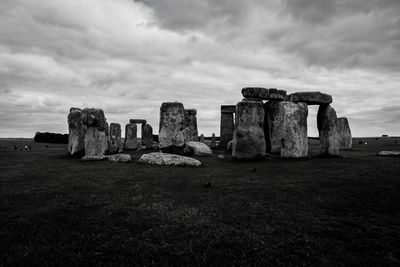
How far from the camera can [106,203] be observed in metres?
5.89

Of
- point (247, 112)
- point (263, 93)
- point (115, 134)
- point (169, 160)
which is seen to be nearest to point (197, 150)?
point (247, 112)

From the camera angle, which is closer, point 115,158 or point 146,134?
point 115,158

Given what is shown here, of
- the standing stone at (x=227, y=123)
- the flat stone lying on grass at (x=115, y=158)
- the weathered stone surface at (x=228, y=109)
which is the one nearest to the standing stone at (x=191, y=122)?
the standing stone at (x=227, y=123)

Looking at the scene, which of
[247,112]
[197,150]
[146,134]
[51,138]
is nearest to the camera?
[247,112]

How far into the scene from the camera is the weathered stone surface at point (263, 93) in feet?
55.4

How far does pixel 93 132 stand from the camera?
49.2 ft

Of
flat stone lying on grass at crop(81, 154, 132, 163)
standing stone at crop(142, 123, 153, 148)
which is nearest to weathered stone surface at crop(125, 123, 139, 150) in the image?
standing stone at crop(142, 123, 153, 148)

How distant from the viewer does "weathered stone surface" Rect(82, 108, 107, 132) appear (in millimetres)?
14820

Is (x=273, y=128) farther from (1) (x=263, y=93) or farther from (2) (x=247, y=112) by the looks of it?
(2) (x=247, y=112)

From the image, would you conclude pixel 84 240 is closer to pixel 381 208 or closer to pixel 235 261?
pixel 235 261

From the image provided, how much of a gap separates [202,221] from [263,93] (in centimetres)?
1347

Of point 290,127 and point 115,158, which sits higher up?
point 290,127

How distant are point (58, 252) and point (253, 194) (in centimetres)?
445

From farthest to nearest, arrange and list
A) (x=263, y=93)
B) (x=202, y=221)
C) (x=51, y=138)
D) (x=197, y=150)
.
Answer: (x=51, y=138), (x=263, y=93), (x=197, y=150), (x=202, y=221)
